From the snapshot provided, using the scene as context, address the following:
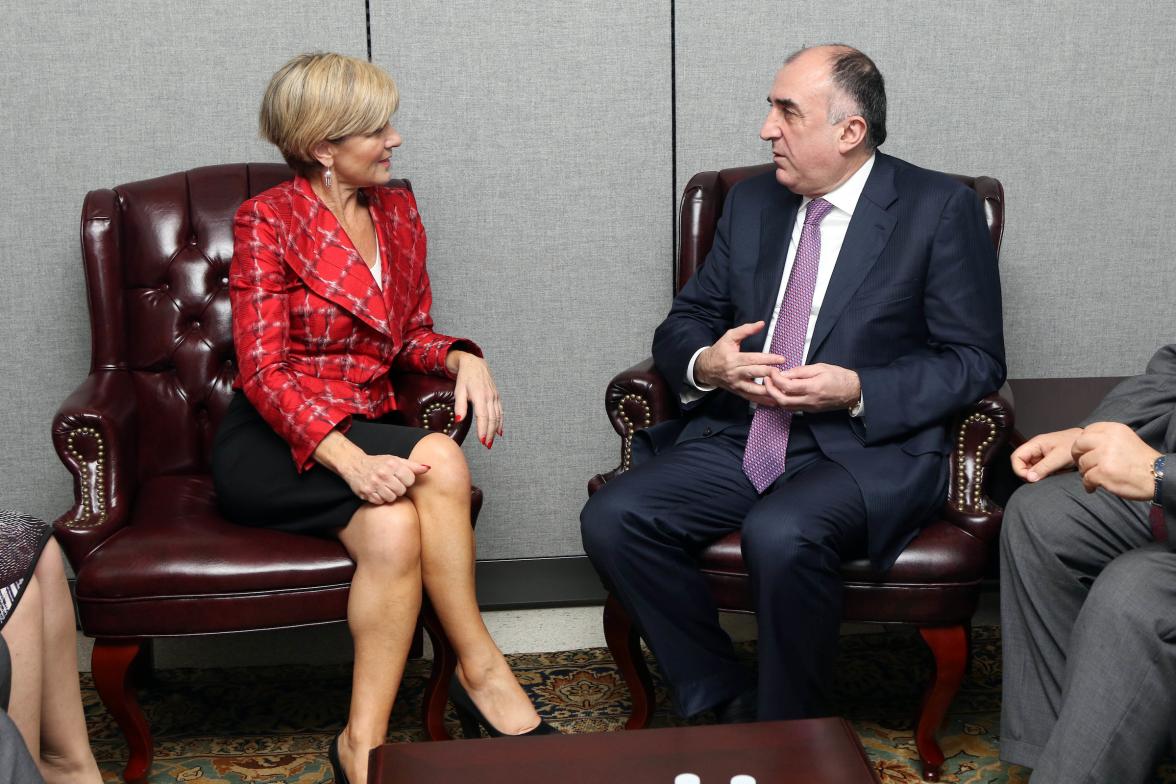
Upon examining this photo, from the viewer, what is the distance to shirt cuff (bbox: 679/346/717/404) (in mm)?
2498

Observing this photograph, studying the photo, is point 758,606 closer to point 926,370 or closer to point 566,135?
point 926,370

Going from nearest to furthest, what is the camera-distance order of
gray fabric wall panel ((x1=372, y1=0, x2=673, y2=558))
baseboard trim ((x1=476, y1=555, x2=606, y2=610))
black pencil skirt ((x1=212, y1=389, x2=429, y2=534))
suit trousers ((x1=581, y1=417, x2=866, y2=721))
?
suit trousers ((x1=581, y1=417, x2=866, y2=721)) → black pencil skirt ((x1=212, y1=389, x2=429, y2=534)) → gray fabric wall panel ((x1=372, y1=0, x2=673, y2=558)) → baseboard trim ((x1=476, y1=555, x2=606, y2=610))

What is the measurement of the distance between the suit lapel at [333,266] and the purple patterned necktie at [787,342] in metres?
0.82

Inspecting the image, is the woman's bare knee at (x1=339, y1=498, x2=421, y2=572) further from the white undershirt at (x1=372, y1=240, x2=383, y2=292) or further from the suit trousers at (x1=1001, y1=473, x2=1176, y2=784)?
the suit trousers at (x1=1001, y1=473, x2=1176, y2=784)

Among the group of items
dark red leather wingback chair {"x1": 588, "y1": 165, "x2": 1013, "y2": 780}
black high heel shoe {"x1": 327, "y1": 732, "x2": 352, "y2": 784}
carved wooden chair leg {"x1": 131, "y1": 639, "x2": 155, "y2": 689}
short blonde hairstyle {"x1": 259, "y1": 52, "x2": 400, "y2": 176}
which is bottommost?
carved wooden chair leg {"x1": 131, "y1": 639, "x2": 155, "y2": 689}

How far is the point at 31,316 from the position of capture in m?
3.04

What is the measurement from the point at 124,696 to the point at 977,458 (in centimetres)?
175

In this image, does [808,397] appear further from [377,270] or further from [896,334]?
[377,270]

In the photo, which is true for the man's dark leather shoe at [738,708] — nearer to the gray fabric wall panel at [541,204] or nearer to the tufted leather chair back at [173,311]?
the gray fabric wall panel at [541,204]

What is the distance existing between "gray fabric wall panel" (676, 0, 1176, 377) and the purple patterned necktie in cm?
68

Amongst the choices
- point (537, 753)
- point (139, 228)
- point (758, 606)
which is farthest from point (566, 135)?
point (537, 753)

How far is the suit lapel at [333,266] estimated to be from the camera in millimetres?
2422

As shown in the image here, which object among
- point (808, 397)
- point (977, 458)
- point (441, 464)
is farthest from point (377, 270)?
point (977, 458)

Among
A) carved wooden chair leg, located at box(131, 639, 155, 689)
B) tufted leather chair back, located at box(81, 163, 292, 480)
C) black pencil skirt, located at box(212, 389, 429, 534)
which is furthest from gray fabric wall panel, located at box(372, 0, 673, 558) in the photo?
carved wooden chair leg, located at box(131, 639, 155, 689)
